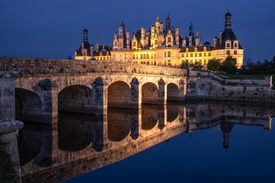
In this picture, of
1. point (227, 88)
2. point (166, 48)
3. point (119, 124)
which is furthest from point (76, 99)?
point (166, 48)

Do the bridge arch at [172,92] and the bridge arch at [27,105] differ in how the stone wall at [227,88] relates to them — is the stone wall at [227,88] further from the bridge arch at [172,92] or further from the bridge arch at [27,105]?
the bridge arch at [27,105]

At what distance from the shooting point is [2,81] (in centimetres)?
846

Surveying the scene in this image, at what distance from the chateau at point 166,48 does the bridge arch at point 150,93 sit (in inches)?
1387

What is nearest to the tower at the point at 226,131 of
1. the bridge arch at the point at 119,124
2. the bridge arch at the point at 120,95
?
the bridge arch at the point at 119,124

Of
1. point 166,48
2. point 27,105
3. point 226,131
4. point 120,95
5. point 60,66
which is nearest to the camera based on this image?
point 27,105

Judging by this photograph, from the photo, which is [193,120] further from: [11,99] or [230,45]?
[230,45]

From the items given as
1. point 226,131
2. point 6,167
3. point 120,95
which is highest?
point 120,95

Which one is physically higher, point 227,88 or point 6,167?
point 227,88

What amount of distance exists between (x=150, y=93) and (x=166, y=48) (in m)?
36.3

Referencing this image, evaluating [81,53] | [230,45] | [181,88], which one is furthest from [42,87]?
[81,53]

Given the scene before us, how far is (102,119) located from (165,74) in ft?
45.2

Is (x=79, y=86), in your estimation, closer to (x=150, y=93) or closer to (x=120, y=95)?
(x=120, y=95)

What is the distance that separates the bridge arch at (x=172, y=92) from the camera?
36250 millimetres

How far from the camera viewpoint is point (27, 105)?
59.1 feet
